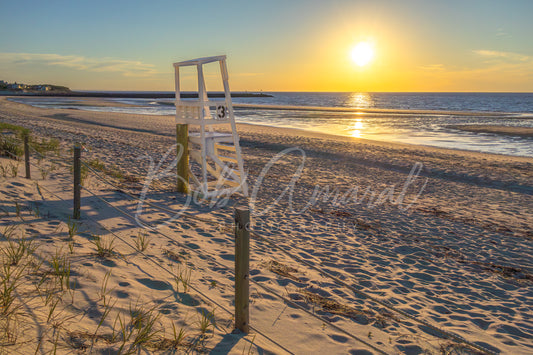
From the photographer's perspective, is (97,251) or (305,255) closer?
(97,251)

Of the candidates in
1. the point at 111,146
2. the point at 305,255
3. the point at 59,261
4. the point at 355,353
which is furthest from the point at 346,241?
A: the point at 111,146

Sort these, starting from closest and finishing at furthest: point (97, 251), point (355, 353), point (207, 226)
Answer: point (355, 353) → point (97, 251) → point (207, 226)

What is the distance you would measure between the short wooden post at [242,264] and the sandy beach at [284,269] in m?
0.16

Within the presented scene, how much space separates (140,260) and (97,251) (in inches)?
22.9

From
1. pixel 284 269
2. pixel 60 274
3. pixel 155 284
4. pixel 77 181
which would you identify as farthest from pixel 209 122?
pixel 60 274

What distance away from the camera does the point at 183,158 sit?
8.80 metres

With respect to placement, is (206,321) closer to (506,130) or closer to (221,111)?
(221,111)

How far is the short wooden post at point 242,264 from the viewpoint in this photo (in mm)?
3211

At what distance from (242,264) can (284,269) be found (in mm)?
2193

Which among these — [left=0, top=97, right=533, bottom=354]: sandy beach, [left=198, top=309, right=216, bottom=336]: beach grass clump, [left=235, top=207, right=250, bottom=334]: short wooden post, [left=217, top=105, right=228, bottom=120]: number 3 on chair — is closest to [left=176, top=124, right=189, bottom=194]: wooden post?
[left=0, top=97, right=533, bottom=354]: sandy beach

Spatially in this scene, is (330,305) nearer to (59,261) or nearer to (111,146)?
(59,261)

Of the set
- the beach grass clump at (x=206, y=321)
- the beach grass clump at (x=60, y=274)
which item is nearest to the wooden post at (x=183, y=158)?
the beach grass clump at (x=60, y=274)

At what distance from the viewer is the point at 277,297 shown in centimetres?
450

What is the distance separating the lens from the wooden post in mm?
8695
